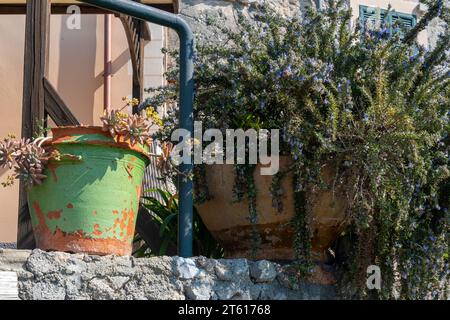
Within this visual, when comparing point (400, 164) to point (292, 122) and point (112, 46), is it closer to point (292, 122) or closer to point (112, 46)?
point (292, 122)

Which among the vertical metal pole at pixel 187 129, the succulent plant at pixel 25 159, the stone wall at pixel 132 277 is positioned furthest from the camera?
the vertical metal pole at pixel 187 129

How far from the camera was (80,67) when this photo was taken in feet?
25.4

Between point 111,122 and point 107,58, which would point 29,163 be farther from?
point 107,58

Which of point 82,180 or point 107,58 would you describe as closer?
point 82,180

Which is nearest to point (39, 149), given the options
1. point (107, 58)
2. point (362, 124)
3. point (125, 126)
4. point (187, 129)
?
point (125, 126)

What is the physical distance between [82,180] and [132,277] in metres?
0.40

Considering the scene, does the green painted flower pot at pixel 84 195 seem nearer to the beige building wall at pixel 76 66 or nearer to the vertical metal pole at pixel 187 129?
the vertical metal pole at pixel 187 129

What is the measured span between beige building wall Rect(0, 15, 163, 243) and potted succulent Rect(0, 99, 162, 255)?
4.29 m

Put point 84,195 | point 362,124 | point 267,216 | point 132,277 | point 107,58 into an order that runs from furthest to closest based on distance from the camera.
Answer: point 107,58, point 267,216, point 362,124, point 84,195, point 132,277

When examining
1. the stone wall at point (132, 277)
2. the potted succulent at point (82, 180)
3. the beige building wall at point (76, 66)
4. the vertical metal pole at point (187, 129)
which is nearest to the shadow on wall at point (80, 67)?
the beige building wall at point (76, 66)

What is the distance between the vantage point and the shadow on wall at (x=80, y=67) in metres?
7.61

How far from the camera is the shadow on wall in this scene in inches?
299

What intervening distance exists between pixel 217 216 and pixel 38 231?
74 centimetres
